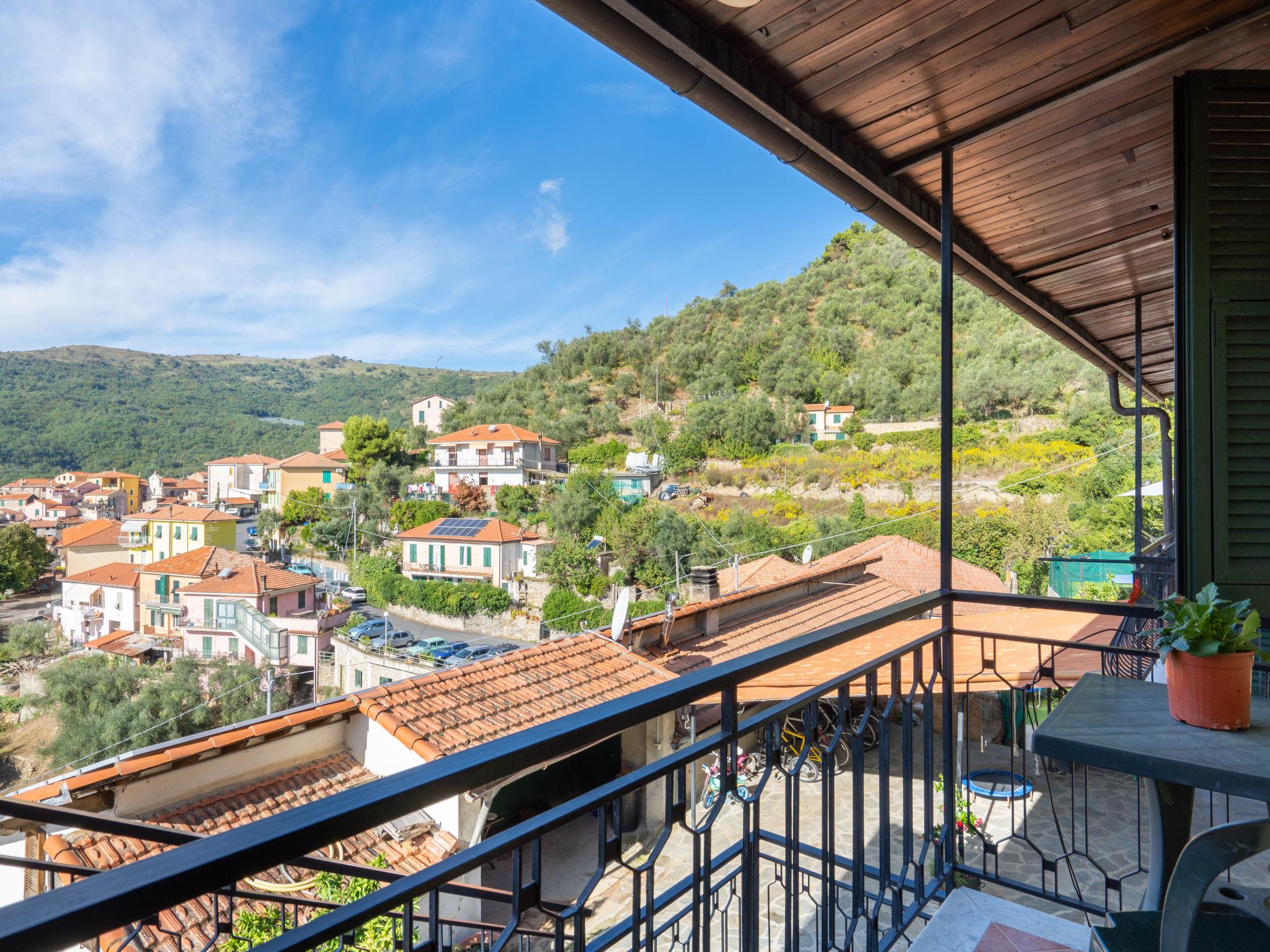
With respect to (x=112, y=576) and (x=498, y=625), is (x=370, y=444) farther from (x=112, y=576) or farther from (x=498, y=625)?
(x=498, y=625)

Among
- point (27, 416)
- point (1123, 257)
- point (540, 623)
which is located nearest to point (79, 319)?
point (27, 416)

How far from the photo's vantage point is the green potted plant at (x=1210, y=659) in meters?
1.18

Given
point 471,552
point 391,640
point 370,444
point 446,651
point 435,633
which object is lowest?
point 435,633

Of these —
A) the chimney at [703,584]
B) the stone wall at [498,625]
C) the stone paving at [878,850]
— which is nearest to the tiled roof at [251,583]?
the stone wall at [498,625]

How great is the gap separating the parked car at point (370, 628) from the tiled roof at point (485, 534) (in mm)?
3788

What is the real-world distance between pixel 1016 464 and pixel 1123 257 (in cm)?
2649

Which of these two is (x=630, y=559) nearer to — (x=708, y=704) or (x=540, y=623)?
(x=540, y=623)

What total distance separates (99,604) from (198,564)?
222 inches

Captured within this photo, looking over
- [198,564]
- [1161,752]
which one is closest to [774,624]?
[1161,752]

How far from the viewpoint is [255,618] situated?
66.3 ft

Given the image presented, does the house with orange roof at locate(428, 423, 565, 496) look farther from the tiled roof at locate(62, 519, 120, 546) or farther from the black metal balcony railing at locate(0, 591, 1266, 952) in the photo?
the black metal balcony railing at locate(0, 591, 1266, 952)

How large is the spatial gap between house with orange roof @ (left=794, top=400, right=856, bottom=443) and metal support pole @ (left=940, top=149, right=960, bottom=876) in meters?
32.8

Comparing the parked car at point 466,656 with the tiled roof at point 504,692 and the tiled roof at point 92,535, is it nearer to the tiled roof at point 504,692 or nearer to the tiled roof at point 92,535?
the tiled roof at point 504,692

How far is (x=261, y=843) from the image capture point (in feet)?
1.59
